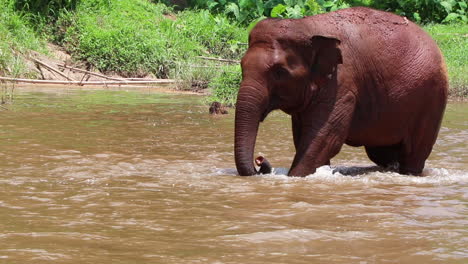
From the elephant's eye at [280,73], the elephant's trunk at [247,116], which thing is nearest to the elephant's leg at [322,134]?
the elephant's eye at [280,73]

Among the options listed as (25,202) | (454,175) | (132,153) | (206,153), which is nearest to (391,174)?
(454,175)

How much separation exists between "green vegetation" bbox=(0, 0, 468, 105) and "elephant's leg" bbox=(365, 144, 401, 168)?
23.5 ft

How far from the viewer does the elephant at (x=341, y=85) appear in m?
7.47

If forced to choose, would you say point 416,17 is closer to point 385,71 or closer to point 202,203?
point 385,71

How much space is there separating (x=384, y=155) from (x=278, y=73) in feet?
6.22

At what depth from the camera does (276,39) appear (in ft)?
24.7

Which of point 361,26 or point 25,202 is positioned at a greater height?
point 361,26

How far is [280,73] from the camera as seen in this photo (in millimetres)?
7555

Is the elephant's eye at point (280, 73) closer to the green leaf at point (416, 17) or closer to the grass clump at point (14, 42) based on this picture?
the grass clump at point (14, 42)

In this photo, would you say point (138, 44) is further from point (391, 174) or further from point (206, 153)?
point (391, 174)

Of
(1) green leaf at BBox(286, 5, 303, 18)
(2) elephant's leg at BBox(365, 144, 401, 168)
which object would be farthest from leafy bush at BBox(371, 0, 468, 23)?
(2) elephant's leg at BBox(365, 144, 401, 168)

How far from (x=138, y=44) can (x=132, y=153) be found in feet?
37.7

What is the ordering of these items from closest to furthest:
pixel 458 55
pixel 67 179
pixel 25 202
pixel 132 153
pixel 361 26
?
pixel 25 202 < pixel 67 179 < pixel 361 26 < pixel 132 153 < pixel 458 55

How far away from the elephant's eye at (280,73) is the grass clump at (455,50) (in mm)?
9785
